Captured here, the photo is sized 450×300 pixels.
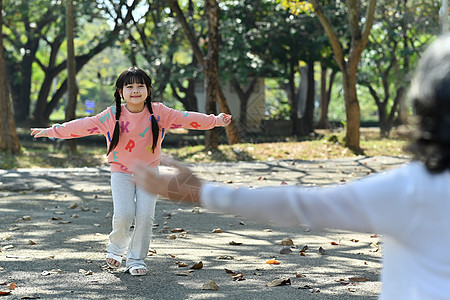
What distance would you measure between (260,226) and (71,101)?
12.1 meters

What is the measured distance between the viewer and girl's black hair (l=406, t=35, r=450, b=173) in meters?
1.90

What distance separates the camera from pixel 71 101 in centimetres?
1964

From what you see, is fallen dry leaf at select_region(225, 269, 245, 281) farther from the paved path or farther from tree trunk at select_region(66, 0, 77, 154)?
tree trunk at select_region(66, 0, 77, 154)

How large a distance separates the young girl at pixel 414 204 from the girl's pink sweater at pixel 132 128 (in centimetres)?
387

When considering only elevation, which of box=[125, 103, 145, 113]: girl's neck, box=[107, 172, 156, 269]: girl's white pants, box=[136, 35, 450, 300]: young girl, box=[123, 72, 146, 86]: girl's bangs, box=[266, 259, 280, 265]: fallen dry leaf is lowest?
box=[266, 259, 280, 265]: fallen dry leaf

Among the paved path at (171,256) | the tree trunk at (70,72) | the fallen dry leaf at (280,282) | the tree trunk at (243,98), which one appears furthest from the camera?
the tree trunk at (243,98)

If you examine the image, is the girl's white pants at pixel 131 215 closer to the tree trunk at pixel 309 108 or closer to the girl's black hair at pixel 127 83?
the girl's black hair at pixel 127 83

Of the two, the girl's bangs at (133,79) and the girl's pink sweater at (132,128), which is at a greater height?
the girl's bangs at (133,79)

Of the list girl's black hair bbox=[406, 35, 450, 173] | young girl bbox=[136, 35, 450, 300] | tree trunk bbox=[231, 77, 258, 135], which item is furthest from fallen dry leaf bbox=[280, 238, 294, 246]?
tree trunk bbox=[231, 77, 258, 135]

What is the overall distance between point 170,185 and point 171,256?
440cm

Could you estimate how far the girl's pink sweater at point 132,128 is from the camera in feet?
19.4

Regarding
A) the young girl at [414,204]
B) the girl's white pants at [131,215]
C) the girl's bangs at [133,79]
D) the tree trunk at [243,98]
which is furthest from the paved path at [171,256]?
the tree trunk at [243,98]

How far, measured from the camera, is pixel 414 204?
77.2 inches

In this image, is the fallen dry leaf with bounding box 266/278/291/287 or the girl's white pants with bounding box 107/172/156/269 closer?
the fallen dry leaf with bounding box 266/278/291/287
